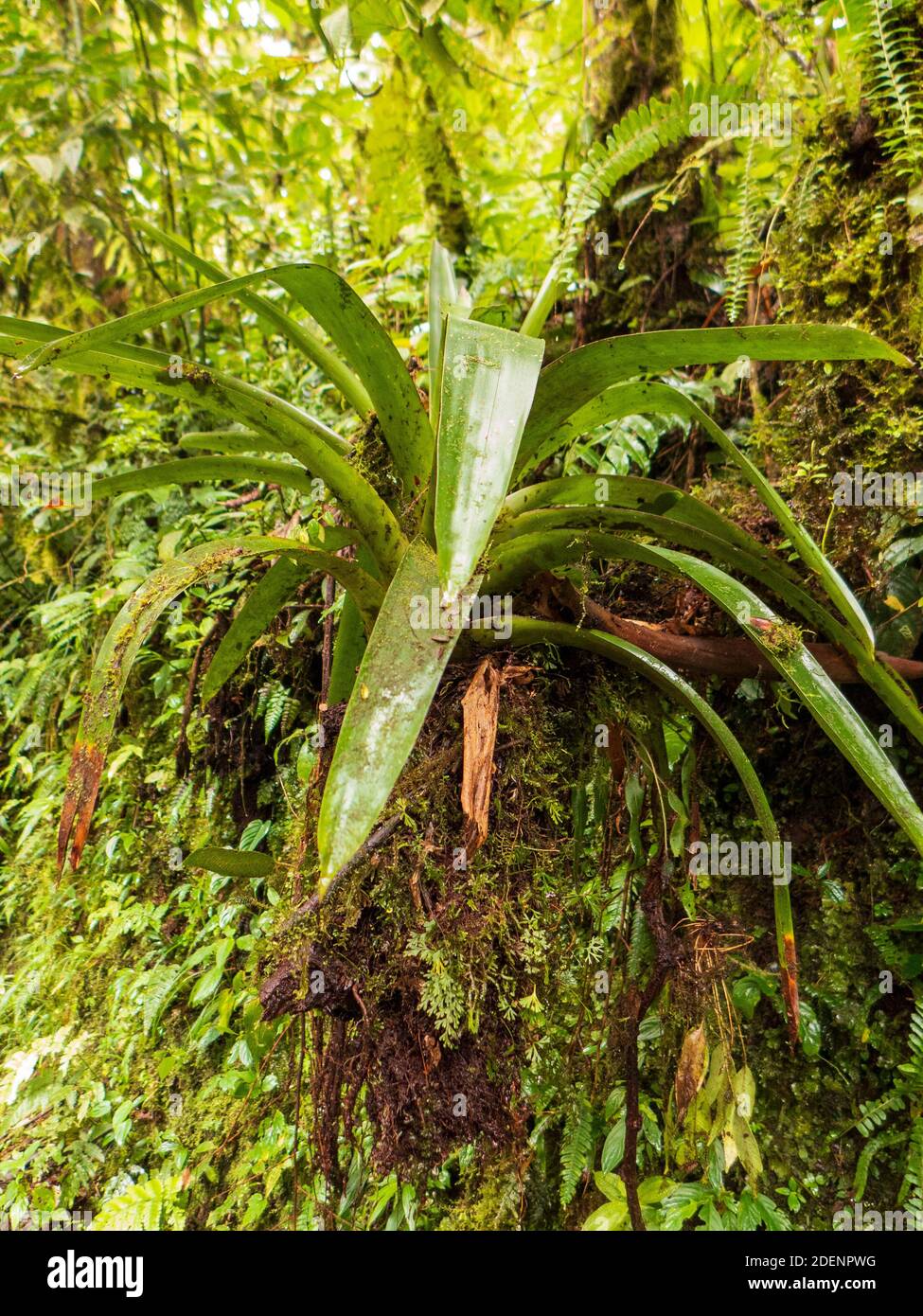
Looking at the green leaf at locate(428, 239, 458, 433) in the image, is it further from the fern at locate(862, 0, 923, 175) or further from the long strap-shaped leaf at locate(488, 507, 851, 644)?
the fern at locate(862, 0, 923, 175)

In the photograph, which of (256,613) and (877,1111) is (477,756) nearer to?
(256,613)

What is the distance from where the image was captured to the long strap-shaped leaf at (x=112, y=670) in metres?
0.75

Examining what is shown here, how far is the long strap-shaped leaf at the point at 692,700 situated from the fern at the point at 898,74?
0.90 meters

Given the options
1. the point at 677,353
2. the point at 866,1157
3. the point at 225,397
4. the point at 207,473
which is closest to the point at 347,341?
the point at 225,397

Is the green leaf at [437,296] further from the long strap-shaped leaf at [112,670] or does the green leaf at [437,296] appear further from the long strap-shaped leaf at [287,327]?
the long strap-shaped leaf at [112,670]

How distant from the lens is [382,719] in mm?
595

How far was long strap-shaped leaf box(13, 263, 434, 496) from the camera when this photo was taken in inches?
28.5

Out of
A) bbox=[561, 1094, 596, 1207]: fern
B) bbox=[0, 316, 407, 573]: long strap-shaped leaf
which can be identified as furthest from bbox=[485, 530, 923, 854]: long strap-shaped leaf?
bbox=[561, 1094, 596, 1207]: fern

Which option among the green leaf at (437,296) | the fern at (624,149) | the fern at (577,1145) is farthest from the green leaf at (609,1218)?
the fern at (624,149)

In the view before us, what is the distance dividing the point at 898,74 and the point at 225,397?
3.76 feet

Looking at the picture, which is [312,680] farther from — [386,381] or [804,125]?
[804,125]

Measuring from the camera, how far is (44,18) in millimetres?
2322

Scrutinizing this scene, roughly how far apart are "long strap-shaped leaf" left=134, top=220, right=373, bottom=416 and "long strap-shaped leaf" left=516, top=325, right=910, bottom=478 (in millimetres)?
282

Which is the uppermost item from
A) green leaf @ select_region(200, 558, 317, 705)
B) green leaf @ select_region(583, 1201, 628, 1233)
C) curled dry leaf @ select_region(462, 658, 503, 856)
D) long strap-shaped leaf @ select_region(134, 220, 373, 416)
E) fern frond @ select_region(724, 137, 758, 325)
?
fern frond @ select_region(724, 137, 758, 325)
